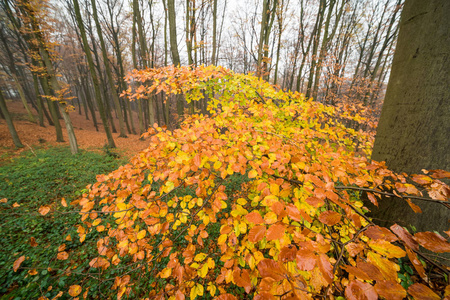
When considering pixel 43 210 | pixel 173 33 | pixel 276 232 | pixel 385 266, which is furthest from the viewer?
pixel 173 33

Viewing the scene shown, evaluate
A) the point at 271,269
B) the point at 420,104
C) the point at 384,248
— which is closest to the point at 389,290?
the point at 384,248

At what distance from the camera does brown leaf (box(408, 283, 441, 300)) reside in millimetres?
651

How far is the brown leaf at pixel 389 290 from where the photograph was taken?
63 cm

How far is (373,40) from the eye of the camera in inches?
502

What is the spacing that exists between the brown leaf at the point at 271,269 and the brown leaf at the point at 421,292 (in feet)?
1.65

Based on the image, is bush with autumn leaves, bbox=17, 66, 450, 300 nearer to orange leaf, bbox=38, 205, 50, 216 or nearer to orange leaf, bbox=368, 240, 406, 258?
orange leaf, bbox=368, 240, 406, 258

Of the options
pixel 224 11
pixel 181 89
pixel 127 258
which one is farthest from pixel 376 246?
pixel 224 11

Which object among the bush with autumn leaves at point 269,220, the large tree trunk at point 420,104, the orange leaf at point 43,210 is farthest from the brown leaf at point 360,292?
the orange leaf at point 43,210

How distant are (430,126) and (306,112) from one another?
4.51 feet

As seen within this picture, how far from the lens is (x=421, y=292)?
0.67 metres

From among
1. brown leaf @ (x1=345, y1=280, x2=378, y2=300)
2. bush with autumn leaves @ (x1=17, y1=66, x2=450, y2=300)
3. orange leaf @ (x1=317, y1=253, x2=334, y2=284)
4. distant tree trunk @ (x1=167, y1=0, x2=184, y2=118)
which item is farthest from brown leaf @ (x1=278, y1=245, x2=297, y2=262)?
distant tree trunk @ (x1=167, y1=0, x2=184, y2=118)

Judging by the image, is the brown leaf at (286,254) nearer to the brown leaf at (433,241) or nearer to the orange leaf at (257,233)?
the orange leaf at (257,233)

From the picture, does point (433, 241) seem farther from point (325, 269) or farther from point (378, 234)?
point (325, 269)

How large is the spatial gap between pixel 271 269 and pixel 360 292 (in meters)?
0.37
